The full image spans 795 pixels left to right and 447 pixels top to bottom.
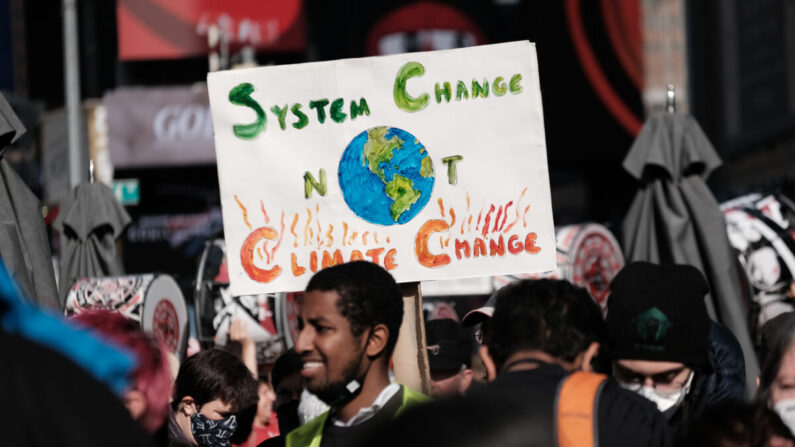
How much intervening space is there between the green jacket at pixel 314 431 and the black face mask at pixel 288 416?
172 centimetres

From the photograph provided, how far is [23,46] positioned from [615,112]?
35.8 ft

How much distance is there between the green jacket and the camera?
3.60 m

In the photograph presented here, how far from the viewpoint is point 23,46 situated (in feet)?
75.1

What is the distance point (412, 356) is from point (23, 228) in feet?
6.48

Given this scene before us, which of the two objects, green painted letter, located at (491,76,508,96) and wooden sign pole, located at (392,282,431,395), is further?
green painted letter, located at (491,76,508,96)

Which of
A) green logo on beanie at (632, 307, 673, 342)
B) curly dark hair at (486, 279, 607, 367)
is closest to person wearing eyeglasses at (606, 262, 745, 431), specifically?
green logo on beanie at (632, 307, 673, 342)

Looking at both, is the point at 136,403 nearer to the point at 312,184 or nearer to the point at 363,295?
the point at 363,295

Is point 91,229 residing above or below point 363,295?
above

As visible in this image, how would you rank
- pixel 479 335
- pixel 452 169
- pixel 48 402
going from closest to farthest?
pixel 48 402
pixel 479 335
pixel 452 169

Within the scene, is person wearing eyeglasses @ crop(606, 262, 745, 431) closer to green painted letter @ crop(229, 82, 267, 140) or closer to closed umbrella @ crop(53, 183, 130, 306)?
green painted letter @ crop(229, 82, 267, 140)

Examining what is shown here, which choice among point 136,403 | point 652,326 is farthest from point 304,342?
point 652,326

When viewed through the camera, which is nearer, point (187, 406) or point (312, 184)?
point (187, 406)

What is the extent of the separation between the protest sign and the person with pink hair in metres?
2.19

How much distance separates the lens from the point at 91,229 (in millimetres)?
8797
